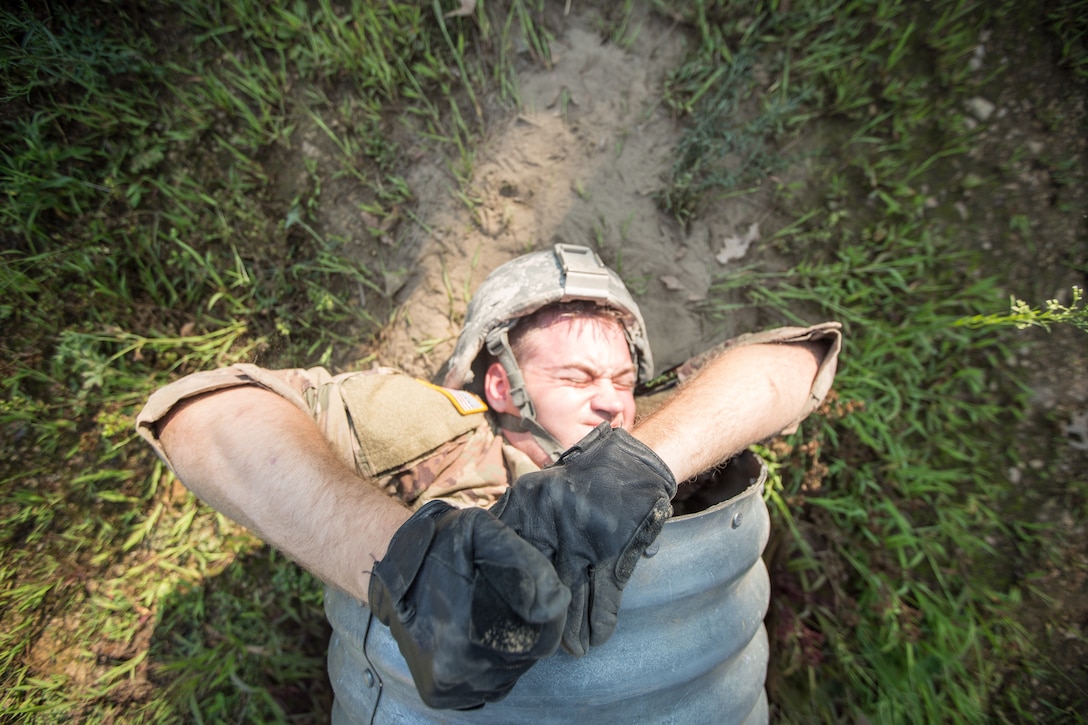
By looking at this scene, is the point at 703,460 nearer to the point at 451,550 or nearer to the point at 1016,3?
the point at 451,550

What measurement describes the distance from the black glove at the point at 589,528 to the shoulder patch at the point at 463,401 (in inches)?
30.7

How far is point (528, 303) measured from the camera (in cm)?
235

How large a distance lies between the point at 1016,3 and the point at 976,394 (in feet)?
6.34

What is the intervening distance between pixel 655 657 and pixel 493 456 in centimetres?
99

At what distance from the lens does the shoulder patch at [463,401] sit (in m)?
2.33

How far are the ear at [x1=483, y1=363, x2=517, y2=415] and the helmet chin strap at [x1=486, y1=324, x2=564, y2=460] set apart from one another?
4cm

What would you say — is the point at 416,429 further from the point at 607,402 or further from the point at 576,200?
the point at 576,200

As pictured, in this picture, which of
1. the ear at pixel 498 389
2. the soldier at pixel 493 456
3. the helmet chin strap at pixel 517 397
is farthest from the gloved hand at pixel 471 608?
the ear at pixel 498 389

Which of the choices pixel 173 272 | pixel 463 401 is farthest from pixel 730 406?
pixel 173 272

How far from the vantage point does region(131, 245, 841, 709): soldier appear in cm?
131

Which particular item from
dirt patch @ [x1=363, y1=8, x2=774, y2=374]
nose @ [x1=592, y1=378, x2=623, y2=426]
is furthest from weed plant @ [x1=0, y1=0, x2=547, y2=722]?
nose @ [x1=592, y1=378, x2=623, y2=426]

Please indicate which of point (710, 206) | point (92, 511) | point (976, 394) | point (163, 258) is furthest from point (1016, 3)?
point (92, 511)

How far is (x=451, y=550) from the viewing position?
1.34 m

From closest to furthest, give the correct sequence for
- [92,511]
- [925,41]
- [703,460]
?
1. [703,460]
2. [92,511]
3. [925,41]
